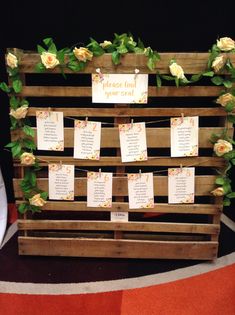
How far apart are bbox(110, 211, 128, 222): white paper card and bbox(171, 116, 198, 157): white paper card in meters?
0.45

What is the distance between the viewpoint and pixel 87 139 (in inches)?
Answer: 79.7

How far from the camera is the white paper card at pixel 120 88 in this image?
193 centimetres

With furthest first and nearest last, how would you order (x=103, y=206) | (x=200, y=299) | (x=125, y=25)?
1. (x=125, y=25)
2. (x=103, y=206)
3. (x=200, y=299)

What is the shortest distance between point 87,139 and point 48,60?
1.44ft

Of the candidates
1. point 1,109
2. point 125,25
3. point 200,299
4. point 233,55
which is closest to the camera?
point 233,55

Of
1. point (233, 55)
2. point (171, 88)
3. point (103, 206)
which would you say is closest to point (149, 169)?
point (103, 206)

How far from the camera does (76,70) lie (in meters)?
1.90

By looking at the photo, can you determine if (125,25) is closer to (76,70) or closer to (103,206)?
(76,70)

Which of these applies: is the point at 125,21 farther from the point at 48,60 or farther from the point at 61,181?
the point at 61,181

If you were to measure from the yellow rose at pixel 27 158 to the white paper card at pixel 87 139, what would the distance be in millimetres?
224

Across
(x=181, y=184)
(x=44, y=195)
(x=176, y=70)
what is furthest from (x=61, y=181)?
(x=176, y=70)

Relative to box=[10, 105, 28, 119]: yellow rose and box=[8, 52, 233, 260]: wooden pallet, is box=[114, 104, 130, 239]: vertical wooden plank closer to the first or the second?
box=[8, 52, 233, 260]: wooden pallet

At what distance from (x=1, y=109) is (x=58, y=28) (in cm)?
71

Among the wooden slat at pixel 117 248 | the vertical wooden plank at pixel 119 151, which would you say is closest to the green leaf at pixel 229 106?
the vertical wooden plank at pixel 119 151
